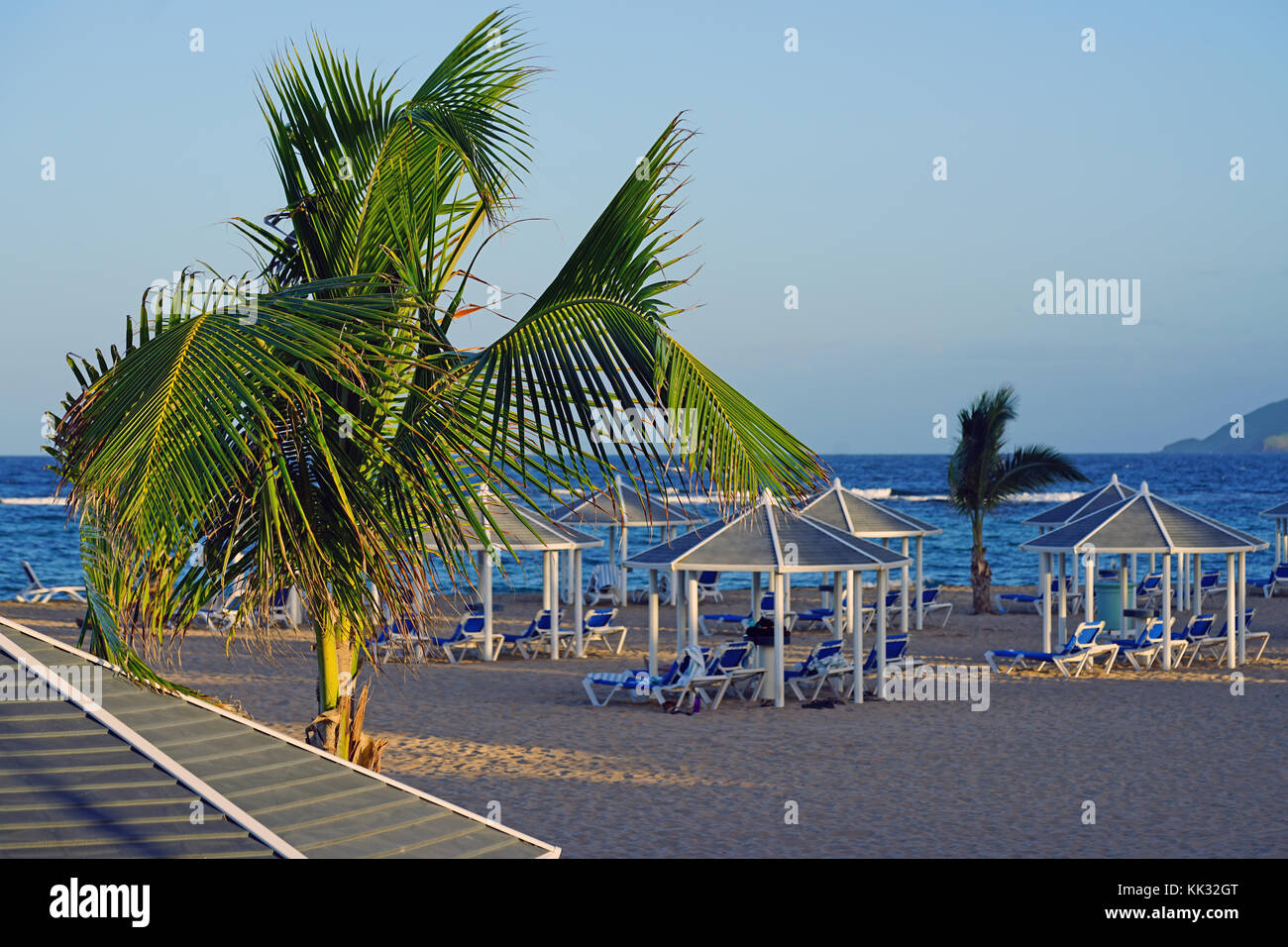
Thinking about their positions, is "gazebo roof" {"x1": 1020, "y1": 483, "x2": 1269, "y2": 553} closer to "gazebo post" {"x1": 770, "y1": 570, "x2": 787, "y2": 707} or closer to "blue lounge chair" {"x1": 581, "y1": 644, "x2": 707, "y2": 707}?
"gazebo post" {"x1": 770, "y1": 570, "x2": 787, "y2": 707}

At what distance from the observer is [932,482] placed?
4198 inches

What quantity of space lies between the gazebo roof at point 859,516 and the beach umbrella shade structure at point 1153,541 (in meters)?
3.55

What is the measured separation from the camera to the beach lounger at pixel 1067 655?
16.8m

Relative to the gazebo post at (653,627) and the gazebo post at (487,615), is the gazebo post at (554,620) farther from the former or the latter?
the gazebo post at (653,627)

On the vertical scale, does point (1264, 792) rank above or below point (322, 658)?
below

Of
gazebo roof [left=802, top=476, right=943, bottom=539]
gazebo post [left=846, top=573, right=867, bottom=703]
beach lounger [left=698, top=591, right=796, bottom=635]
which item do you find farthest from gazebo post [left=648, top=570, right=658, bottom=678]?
gazebo roof [left=802, top=476, right=943, bottom=539]

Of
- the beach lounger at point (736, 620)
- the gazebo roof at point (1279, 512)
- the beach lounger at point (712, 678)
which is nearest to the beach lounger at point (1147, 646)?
the beach lounger at point (736, 620)

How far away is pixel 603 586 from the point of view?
2867 cm

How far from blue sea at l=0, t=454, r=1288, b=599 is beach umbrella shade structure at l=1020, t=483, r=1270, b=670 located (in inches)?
248

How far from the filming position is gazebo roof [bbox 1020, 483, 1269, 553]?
1802 centimetres

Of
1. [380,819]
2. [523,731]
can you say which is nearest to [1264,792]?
[523,731]
